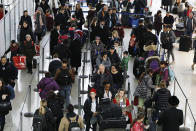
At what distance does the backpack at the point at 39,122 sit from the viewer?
14.8 metres

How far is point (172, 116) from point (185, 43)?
46.4 ft

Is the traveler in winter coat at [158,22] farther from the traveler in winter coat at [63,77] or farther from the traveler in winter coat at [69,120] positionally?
the traveler in winter coat at [69,120]

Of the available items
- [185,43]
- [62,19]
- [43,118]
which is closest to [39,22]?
[62,19]

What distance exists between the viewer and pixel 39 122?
14758 mm

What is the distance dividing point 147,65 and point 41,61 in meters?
5.94

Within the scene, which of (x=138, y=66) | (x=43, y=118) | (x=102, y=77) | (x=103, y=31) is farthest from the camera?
(x=103, y=31)

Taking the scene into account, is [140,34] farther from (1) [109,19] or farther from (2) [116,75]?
(2) [116,75]

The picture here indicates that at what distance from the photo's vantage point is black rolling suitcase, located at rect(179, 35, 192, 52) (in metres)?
28.4

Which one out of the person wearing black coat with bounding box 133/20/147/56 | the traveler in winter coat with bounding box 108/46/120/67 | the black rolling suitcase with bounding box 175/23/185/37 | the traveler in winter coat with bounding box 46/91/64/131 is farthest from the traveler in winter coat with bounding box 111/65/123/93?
the black rolling suitcase with bounding box 175/23/185/37

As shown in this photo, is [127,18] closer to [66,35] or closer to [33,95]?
[66,35]

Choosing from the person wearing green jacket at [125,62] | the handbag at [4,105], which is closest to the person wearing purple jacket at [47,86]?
the handbag at [4,105]

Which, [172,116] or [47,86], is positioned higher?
[47,86]

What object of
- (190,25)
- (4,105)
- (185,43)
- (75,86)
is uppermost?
(190,25)

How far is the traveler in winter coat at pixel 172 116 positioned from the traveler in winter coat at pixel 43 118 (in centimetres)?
285
